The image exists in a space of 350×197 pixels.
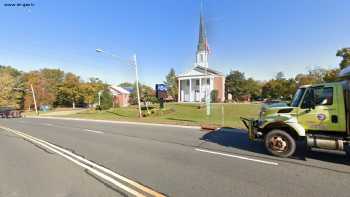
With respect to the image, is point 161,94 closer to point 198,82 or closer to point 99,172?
point 198,82

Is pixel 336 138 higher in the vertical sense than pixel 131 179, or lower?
higher

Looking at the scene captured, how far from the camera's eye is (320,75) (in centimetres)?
6056

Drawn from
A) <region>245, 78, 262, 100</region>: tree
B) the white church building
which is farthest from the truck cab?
<region>245, 78, 262, 100</region>: tree

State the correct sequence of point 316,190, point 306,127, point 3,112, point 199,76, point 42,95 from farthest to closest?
point 42,95 < point 199,76 < point 3,112 < point 306,127 < point 316,190

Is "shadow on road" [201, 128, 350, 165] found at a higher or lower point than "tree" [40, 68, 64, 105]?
lower

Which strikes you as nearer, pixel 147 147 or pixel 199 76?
pixel 147 147

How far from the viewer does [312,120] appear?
6750mm

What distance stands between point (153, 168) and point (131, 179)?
96 centimetres

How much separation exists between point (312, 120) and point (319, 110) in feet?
1.17

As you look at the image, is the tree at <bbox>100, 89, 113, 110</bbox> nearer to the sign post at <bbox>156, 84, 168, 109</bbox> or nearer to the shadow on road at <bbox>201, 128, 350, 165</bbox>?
the sign post at <bbox>156, 84, 168, 109</bbox>

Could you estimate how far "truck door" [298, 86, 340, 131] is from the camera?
21.1ft

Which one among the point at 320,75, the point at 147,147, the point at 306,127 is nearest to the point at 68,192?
the point at 147,147

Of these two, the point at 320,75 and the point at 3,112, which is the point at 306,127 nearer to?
the point at 3,112

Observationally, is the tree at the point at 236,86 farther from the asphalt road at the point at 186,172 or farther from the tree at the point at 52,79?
the asphalt road at the point at 186,172
